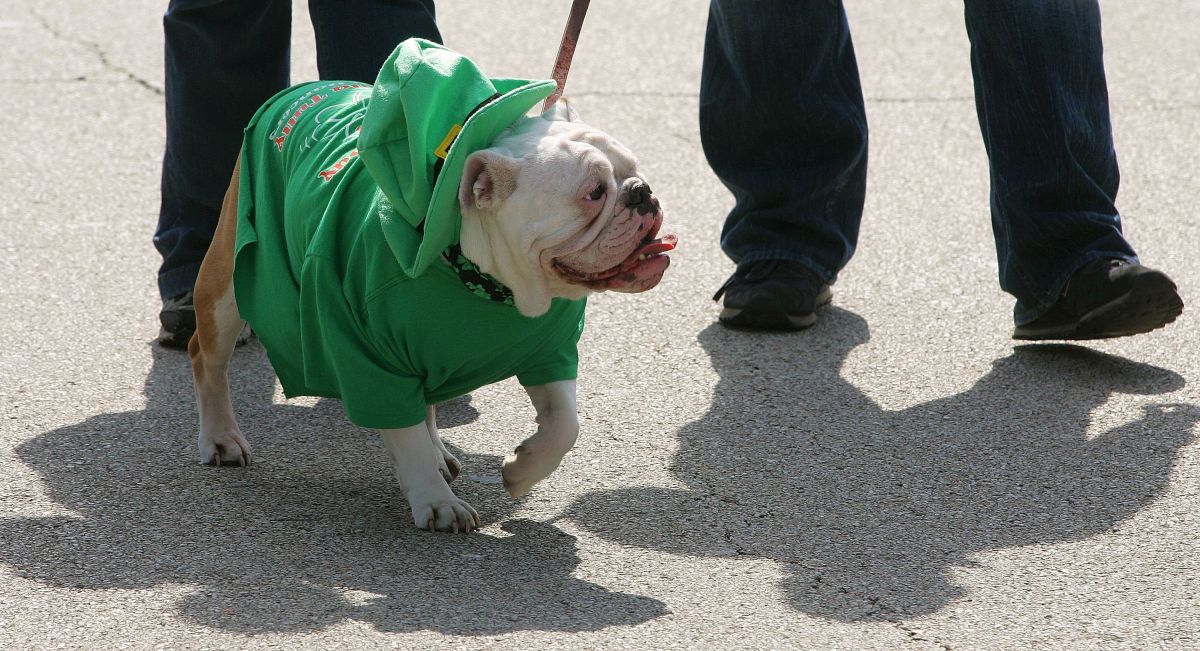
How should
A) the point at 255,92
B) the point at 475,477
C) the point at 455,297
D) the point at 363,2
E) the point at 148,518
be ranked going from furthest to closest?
the point at 255,92
the point at 363,2
the point at 475,477
the point at 148,518
the point at 455,297

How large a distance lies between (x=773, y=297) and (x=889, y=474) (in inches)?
38.2

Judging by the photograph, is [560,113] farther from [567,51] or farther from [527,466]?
[527,466]

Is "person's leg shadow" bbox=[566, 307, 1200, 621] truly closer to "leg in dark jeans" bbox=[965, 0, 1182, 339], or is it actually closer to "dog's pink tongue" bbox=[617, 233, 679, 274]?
"leg in dark jeans" bbox=[965, 0, 1182, 339]

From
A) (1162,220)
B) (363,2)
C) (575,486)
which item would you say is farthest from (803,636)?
(1162,220)

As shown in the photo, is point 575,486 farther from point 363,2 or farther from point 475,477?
point 363,2

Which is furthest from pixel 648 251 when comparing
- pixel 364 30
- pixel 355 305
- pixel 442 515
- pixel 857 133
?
pixel 857 133

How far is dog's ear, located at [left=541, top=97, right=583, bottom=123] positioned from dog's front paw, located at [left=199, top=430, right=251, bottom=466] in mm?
1115

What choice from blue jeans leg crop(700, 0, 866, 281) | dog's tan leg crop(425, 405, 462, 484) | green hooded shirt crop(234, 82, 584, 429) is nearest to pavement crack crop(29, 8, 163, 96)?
blue jeans leg crop(700, 0, 866, 281)

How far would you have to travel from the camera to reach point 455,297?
2.90 meters

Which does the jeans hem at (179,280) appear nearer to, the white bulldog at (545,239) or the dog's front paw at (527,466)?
the white bulldog at (545,239)

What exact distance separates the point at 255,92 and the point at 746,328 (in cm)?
152

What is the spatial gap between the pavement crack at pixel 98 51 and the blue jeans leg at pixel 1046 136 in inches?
157

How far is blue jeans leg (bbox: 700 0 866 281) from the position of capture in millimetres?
4281

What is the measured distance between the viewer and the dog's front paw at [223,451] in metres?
3.46
